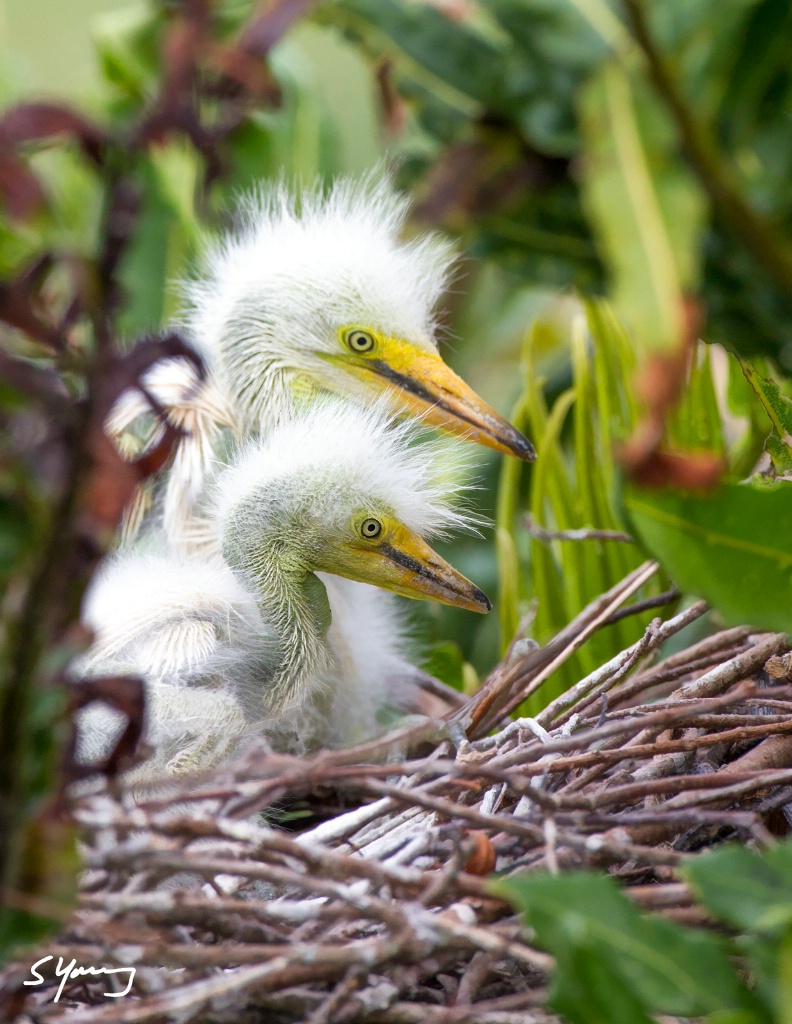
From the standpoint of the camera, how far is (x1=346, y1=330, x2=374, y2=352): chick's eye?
1.31 m

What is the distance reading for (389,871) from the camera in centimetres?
68

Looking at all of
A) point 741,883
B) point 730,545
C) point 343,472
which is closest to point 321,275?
point 343,472

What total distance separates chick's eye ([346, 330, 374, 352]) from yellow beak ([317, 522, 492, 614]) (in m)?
0.30

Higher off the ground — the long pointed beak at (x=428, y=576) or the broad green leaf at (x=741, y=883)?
the long pointed beak at (x=428, y=576)

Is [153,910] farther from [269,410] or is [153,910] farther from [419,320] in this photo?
[419,320]

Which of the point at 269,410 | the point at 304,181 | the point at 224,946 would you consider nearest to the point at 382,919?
the point at 224,946

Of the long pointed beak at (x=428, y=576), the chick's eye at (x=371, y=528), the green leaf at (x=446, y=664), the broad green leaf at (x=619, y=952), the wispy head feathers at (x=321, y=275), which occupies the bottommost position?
the broad green leaf at (x=619, y=952)

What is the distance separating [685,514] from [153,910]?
0.40 meters

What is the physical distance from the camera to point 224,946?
0.68m

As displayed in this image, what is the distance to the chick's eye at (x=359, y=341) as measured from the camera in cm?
131

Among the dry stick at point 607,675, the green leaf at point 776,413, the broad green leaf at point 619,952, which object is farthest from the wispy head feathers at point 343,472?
the broad green leaf at point 619,952

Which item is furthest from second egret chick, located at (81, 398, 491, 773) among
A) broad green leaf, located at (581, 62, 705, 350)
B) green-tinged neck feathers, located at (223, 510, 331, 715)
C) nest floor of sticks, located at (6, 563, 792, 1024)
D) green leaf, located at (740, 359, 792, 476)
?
broad green leaf, located at (581, 62, 705, 350)

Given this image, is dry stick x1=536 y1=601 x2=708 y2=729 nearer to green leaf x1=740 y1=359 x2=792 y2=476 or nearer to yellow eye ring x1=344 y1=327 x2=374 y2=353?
green leaf x1=740 y1=359 x2=792 y2=476
